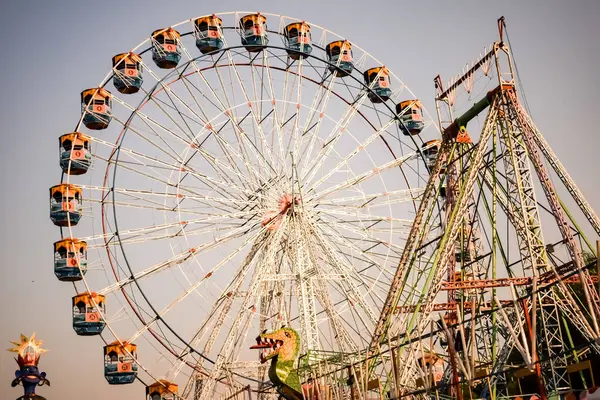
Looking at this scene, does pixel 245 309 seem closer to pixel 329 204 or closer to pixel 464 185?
pixel 329 204

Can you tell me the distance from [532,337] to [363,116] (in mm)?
21497

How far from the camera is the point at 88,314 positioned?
30.8 meters

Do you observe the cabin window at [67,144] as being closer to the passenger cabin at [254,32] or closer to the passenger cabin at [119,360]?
the passenger cabin at [119,360]

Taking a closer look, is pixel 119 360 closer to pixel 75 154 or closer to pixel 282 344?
pixel 282 344

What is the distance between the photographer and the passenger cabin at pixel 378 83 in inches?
1433

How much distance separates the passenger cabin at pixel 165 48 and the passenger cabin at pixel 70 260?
8162mm

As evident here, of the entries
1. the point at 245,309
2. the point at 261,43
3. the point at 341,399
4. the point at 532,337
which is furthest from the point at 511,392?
the point at 261,43

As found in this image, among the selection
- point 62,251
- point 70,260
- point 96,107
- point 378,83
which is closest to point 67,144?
point 96,107

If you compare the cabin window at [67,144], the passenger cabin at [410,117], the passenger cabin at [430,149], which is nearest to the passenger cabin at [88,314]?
the cabin window at [67,144]

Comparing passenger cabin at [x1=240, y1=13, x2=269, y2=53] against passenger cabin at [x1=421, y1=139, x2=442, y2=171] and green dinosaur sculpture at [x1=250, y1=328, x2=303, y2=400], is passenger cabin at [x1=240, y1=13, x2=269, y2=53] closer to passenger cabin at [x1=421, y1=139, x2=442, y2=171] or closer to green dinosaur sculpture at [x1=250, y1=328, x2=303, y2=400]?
passenger cabin at [x1=421, y1=139, x2=442, y2=171]

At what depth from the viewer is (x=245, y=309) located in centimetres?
3045

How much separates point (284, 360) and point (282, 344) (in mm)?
560

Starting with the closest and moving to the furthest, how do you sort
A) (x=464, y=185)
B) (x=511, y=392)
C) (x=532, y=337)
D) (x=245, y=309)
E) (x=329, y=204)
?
(x=532, y=337) < (x=464, y=185) < (x=511, y=392) < (x=245, y=309) < (x=329, y=204)

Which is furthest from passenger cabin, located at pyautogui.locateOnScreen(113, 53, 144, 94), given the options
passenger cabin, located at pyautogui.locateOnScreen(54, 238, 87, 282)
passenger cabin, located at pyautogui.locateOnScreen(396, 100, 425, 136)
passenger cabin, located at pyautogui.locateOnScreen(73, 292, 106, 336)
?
passenger cabin, located at pyautogui.locateOnScreen(396, 100, 425, 136)
